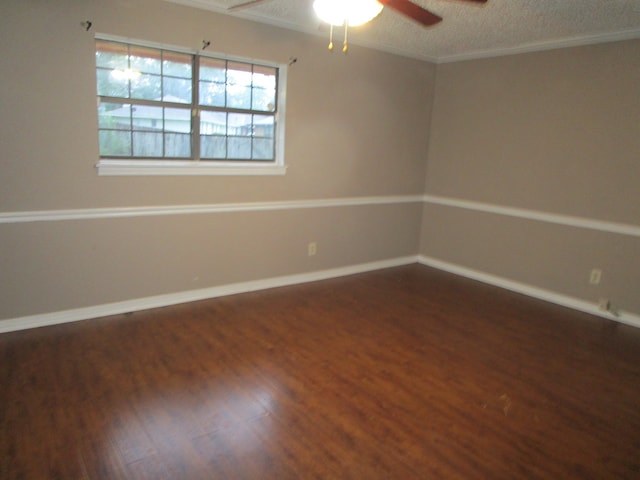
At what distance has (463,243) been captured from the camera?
4.84 m

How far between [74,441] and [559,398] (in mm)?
2623

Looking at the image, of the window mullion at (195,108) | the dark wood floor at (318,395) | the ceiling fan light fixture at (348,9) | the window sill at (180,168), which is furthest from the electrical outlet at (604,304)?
the window mullion at (195,108)

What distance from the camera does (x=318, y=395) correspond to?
8.05 feet

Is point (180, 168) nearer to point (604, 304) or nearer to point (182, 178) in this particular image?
point (182, 178)

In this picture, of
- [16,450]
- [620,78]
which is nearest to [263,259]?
[16,450]

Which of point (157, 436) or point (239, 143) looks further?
point (239, 143)

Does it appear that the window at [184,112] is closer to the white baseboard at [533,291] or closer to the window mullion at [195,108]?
the window mullion at [195,108]

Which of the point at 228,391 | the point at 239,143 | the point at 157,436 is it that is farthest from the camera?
Result: the point at 239,143

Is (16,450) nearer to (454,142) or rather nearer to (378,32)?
(378,32)

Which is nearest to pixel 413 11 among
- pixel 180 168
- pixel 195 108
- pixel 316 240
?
pixel 195 108

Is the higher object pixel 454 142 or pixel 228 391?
pixel 454 142

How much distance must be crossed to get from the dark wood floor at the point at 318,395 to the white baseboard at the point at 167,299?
0.08 meters

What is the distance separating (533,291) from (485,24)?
251cm

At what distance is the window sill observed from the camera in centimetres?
312
